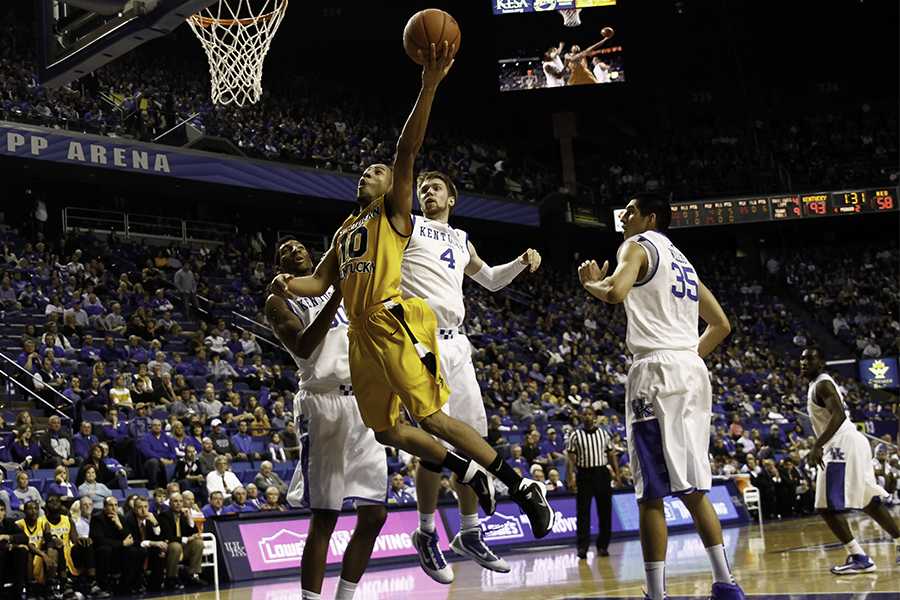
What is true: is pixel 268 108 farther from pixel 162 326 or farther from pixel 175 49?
pixel 162 326

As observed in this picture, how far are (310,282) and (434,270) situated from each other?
92 cm

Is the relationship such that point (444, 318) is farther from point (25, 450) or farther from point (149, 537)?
point (25, 450)

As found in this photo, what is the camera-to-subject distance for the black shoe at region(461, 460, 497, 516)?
524 centimetres

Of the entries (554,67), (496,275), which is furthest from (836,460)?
(554,67)

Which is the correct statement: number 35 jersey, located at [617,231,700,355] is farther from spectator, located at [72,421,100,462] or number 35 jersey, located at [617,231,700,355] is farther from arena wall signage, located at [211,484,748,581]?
spectator, located at [72,421,100,462]

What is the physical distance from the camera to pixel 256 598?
9805 millimetres

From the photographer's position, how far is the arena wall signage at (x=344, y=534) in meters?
12.2

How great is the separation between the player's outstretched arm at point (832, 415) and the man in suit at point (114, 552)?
22.8 feet

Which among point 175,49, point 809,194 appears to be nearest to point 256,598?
point 175,49

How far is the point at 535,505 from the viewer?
5.23 meters

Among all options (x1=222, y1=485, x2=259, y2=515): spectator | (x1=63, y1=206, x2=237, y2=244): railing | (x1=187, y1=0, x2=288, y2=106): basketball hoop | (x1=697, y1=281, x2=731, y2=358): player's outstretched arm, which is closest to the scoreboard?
(x1=63, y1=206, x2=237, y2=244): railing

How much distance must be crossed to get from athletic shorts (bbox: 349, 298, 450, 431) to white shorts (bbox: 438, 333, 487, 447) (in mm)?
953

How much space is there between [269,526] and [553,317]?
16748 millimetres

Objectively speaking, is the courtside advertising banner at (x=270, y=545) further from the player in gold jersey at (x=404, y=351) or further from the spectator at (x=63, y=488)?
the player in gold jersey at (x=404, y=351)
